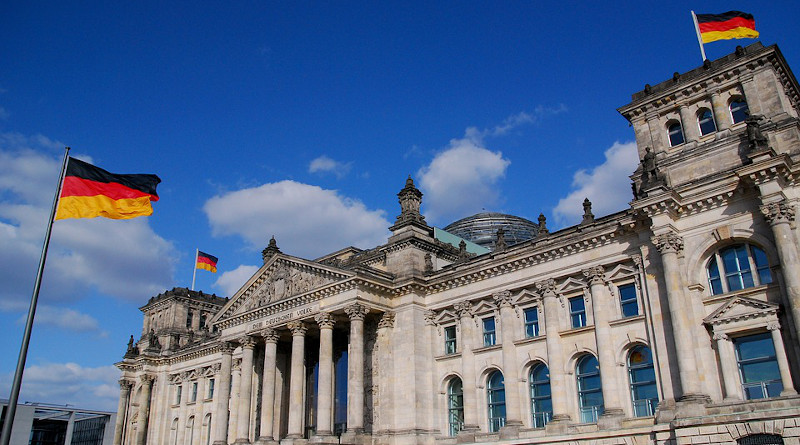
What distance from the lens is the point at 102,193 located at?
22.3 meters

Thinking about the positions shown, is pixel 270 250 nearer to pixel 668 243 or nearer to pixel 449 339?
pixel 449 339

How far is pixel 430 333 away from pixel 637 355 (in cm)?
1272

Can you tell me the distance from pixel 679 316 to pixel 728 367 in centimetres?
268

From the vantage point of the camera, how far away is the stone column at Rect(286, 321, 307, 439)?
1578 inches

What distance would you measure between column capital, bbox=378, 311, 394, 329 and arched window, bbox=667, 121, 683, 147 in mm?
18425

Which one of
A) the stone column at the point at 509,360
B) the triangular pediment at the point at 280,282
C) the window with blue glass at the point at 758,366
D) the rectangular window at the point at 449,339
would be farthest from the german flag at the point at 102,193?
the window with blue glass at the point at 758,366

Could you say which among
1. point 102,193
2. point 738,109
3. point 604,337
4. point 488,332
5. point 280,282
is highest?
point 738,109

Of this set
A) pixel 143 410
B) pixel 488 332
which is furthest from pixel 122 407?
pixel 488 332

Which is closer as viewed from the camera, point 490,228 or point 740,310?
point 740,310

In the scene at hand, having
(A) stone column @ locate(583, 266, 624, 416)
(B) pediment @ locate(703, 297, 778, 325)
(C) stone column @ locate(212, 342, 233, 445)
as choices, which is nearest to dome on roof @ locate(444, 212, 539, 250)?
(C) stone column @ locate(212, 342, 233, 445)

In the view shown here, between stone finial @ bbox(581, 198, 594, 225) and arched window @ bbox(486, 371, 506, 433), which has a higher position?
stone finial @ bbox(581, 198, 594, 225)

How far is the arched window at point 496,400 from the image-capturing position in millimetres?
36000

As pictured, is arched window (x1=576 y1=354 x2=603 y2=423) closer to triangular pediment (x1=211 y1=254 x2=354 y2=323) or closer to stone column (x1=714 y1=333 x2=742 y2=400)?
stone column (x1=714 y1=333 x2=742 y2=400)

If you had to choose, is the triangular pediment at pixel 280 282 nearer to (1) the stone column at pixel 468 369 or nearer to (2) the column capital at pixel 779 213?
(1) the stone column at pixel 468 369
